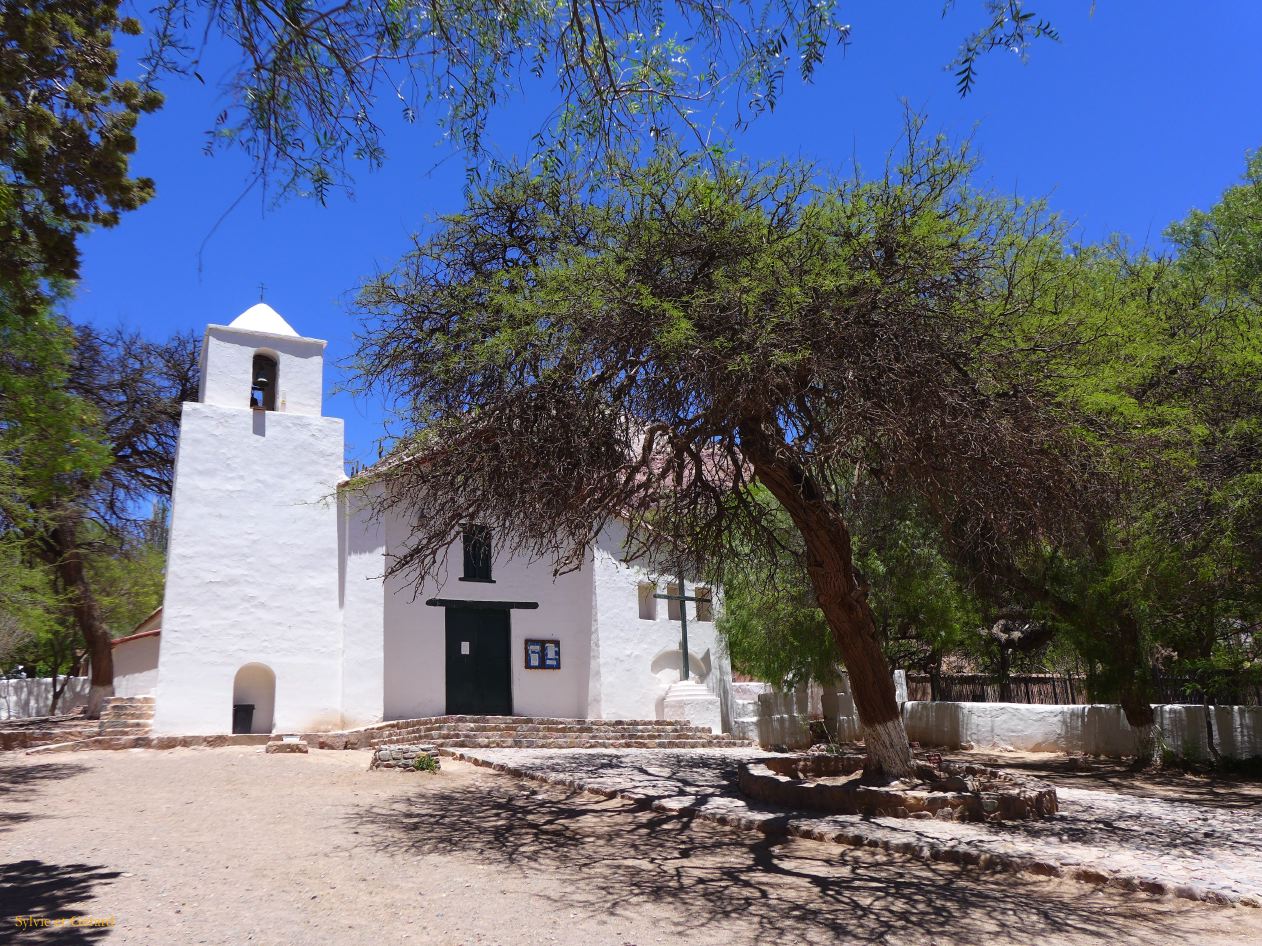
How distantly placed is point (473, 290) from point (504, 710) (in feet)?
41.2

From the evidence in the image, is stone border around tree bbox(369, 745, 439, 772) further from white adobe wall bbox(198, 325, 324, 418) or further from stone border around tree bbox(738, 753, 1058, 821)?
white adobe wall bbox(198, 325, 324, 418)

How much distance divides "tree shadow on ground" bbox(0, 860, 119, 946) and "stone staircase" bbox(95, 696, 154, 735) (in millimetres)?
10075

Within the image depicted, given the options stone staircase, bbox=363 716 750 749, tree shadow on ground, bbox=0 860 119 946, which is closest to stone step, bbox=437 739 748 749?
stone staircase, bbox=363 716 750 749

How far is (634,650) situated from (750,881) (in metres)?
13.8

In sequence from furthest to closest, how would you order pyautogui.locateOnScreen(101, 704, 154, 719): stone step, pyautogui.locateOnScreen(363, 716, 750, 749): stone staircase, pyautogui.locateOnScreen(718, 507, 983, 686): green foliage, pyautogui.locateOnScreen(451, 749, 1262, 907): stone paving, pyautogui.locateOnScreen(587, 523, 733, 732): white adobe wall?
pyautogui.locateOnScreen(587, 523, 733, 732): white adobe wall
pyautogui.locateOnScreen(363, 716, 750, 749): stone staircase
pyautogui.locateOnScreen(101, 704, 154, 719): stone step
pyautogui.locateOnScreen(718, 507, 983, 686): green foliage
pyautogui.locateOnScreen(451, 749, 1262, 907): stone paving

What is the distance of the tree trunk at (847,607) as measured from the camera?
32.4ft

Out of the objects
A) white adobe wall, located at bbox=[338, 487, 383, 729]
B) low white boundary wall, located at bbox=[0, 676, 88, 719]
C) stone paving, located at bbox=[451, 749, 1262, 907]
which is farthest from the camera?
low white boundary wall, located at bbox=[0, 676, 88, 719]

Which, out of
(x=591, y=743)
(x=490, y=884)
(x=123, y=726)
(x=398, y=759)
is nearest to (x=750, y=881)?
(x=490, y=884)

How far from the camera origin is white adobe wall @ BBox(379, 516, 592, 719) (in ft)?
63.7

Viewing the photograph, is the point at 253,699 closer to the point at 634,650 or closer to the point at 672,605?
the point at 634,650

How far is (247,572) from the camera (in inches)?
701

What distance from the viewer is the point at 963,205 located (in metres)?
9.38

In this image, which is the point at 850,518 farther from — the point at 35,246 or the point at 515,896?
the point at 35,246

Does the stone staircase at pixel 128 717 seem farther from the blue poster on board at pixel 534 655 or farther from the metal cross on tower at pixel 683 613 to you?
the metal cross on tower at pixel 683 613
